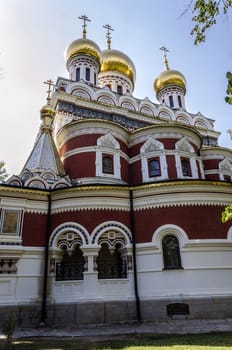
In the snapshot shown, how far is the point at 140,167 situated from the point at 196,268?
18.9 feet

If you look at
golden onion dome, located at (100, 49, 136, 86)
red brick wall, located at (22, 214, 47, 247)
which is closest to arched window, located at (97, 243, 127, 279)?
red brick wall, located at (22, 214, 47, 247)

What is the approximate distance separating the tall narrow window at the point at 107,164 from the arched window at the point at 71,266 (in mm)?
4164

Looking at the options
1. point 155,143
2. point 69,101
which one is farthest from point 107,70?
point 155,143

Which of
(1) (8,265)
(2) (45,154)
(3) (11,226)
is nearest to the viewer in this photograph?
(1) (8,265)

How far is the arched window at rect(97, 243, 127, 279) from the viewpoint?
31.9 feet

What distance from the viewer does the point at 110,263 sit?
10.0 m

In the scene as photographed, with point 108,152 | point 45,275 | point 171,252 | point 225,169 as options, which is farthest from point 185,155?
point 45,275

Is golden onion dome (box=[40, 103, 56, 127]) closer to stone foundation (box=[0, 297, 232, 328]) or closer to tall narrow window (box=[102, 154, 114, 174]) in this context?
tall narrow window (box=[102, 154, 114, 174])

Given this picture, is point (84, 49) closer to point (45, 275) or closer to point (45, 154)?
point (45, 154)

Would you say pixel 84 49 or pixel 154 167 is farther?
pixel 84 49

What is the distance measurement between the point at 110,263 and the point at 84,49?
17.3m

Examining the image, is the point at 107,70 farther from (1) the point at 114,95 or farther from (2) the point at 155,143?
(2) the point at 155,143

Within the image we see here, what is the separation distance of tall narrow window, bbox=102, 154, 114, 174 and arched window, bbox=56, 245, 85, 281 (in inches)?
164

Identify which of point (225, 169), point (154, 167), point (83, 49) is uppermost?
A: point (83, 49)
